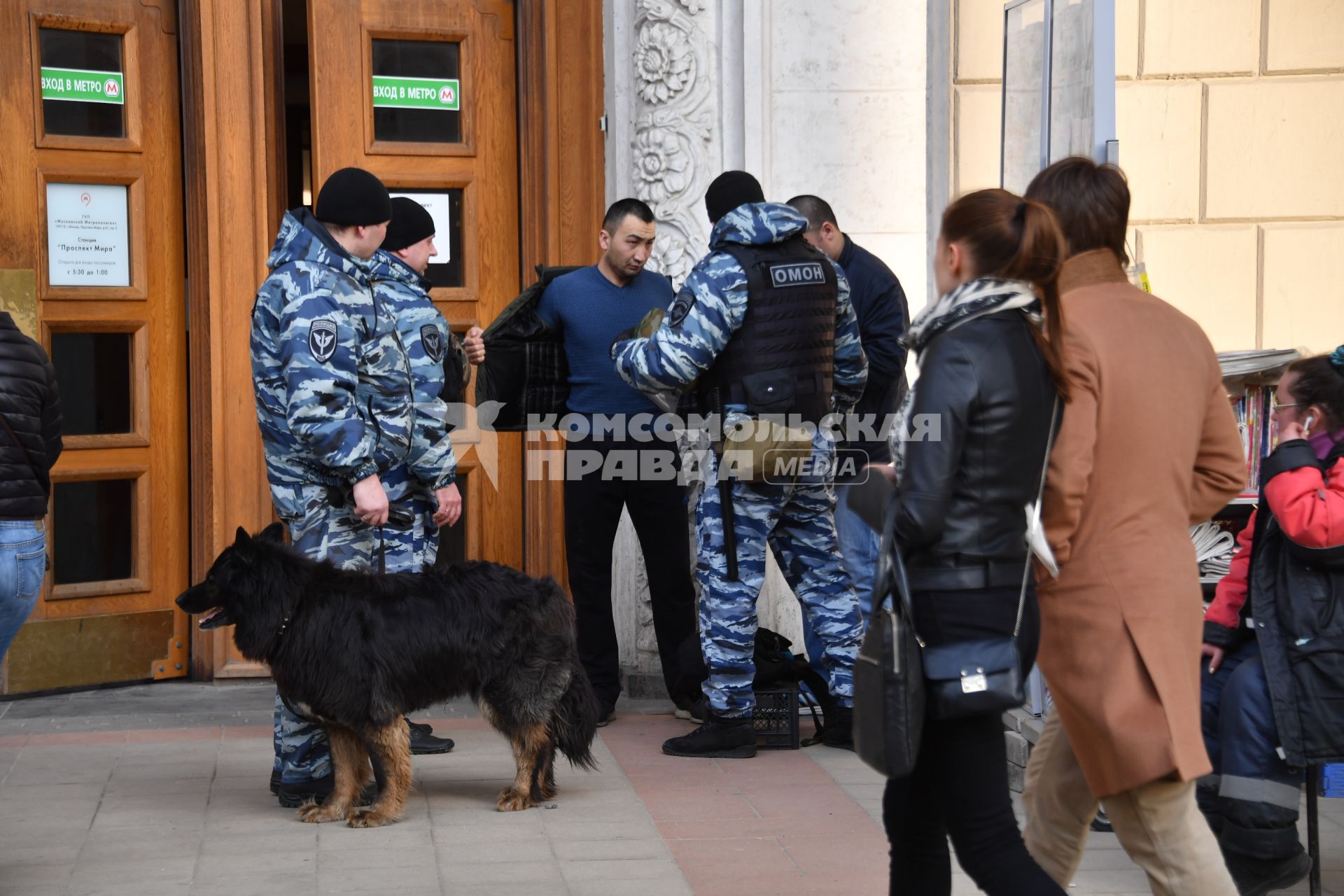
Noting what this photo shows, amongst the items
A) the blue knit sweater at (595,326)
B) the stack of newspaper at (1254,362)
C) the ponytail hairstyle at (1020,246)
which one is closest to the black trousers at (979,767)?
the ponytail hairstyle at (1020,246)

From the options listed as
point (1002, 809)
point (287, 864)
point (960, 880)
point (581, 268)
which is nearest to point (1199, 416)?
point (1002, 809)

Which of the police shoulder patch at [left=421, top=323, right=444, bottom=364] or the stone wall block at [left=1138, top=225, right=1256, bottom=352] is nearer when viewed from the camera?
the police shoulder patch at [left=421, top=323, right=444, bottom=364]

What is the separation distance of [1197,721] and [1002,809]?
50 cm

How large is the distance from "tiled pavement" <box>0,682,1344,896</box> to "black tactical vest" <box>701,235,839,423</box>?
1.37 meters

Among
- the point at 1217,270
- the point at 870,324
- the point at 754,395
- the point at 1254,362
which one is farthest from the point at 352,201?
the point at 1217,270

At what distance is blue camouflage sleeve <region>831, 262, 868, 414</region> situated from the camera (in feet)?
18.2

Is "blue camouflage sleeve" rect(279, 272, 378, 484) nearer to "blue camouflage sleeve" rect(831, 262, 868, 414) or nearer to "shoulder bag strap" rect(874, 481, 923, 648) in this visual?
"blue camouflage sleeve" rect(831, 262, 868, 414)

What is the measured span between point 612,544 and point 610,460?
A: 404 mm

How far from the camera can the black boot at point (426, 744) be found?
18.8 ft

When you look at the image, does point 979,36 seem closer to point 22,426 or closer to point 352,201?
point 352,201

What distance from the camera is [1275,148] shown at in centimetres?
671

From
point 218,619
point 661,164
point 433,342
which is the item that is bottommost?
point 218,619

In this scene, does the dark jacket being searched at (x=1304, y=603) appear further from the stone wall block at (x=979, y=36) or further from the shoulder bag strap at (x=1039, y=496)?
the stone wall block at (x=979, y=36)

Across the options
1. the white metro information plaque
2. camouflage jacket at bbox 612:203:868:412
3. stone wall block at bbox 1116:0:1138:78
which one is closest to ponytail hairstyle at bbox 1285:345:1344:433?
camouflage jacket at bbox 612:203:868:412
